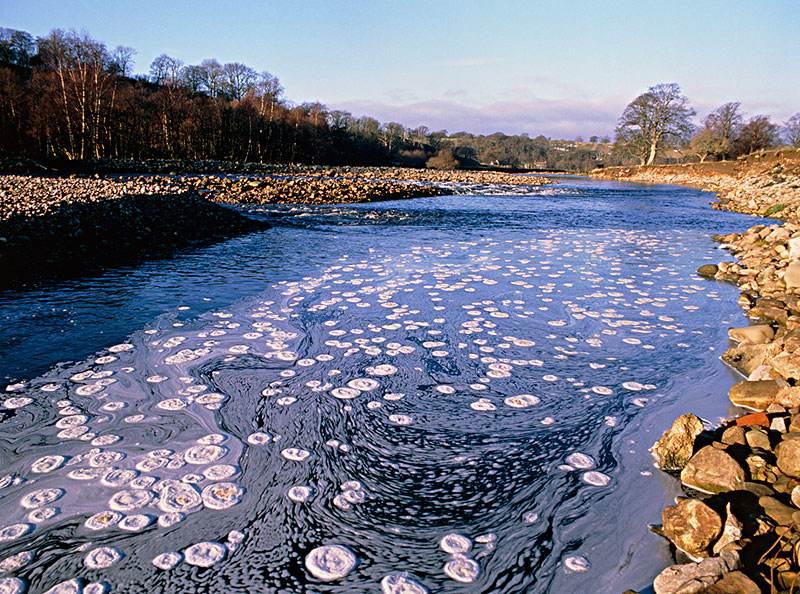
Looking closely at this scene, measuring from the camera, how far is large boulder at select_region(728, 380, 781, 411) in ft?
10.4

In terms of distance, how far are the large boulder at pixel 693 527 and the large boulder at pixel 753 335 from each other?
2907 mm

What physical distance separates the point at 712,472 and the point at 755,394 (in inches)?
46.9

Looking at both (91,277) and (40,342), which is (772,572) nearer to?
(40,342)

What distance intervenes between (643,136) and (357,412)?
6165cm

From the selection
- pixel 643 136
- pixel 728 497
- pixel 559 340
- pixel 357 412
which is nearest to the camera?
pixel 728 497

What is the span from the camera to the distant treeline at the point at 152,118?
103 feet

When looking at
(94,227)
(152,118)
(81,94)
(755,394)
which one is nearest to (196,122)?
(152,118)

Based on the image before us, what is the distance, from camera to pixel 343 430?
298 cm

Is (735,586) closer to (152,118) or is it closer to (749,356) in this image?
(749,356)

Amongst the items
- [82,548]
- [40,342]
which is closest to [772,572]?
[82,548]

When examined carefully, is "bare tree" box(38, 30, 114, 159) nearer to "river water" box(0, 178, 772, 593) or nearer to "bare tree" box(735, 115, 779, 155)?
"river water" box(0, 178, 772, 593)

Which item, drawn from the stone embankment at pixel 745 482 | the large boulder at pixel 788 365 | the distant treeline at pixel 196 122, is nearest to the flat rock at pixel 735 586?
the stone embankment at pixel 745 482

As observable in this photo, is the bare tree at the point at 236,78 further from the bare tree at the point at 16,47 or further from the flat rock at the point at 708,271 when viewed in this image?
the flat rock at the point at 708,271

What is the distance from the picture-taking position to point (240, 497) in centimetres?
235
